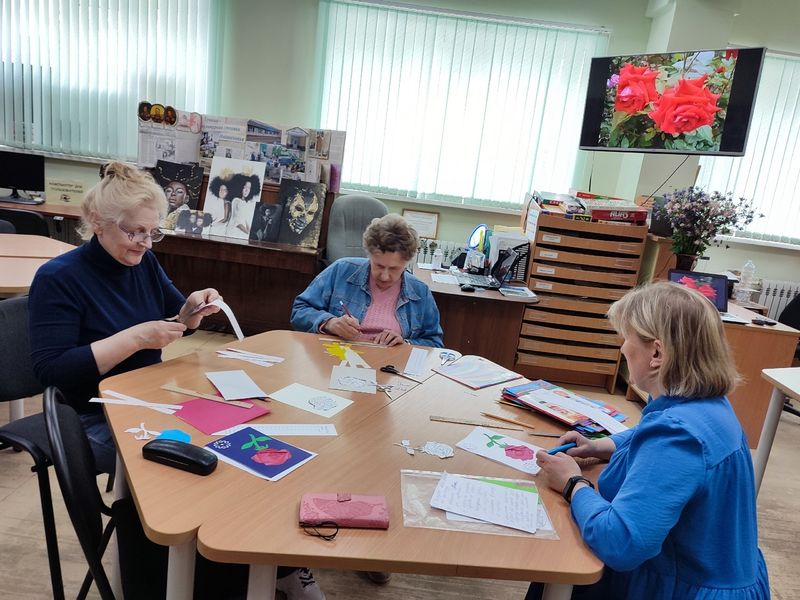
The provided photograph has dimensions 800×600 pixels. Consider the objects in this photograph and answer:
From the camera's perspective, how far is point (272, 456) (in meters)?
1.20

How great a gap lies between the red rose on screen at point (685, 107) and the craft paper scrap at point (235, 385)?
3.16m

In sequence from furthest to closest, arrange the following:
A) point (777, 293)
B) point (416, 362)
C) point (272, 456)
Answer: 1. point (777, 293)
2. point (416, 362)
3. point (272, 456)

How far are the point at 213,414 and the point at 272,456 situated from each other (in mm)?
245

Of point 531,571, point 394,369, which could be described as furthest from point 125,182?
point 531,571

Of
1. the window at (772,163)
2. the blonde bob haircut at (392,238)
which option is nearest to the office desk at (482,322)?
the blonde bob haircut at (392,238)

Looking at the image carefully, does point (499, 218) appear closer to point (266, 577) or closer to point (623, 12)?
point (623, 12)

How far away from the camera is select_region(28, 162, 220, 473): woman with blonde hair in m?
1.48

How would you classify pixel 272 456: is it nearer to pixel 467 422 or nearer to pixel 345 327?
pixel 467 422

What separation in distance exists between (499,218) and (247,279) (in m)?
2.23

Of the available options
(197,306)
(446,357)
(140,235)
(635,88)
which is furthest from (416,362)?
(635,88)

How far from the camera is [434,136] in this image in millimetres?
4695

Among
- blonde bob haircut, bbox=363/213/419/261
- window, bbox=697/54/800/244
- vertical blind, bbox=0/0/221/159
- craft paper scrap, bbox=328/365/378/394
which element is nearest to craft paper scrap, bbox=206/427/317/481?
craft paper scrap, bbox=328/365/378/394

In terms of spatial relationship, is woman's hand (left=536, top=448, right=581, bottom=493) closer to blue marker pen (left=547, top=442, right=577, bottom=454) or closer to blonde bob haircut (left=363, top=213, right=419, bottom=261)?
blue marker pen (left=547, top=442, right=577, bottom=454)

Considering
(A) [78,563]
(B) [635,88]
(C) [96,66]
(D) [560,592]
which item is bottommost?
(A) [78,563]
